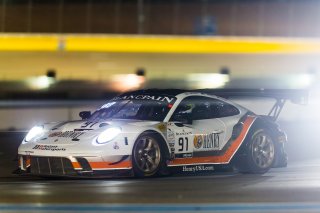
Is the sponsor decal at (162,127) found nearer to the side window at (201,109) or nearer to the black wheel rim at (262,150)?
the side window at (201,109)

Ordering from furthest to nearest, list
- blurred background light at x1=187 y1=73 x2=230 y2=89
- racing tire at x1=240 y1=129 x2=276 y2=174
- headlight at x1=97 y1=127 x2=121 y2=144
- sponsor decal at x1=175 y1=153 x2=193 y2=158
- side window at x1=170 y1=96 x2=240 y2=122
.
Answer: blurred background light at x1=187 y1=73 x2=230 y2=89, racing tire at x1=240 y1=129 x2=276 y2=174, side window at x1=170 y1=96 x2=240 y2=122, sponsor decal at x1=175 y1=153 x2=193 y2=158, headlight at x1=97 y1=127 x2=121 y2=144

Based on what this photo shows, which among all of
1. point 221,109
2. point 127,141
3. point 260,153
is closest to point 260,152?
point 260,153

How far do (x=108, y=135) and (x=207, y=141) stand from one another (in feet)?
4.95

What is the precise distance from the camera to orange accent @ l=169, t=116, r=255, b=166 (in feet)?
32.1

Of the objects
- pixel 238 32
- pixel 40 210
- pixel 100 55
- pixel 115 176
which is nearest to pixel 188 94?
pixel 115 176

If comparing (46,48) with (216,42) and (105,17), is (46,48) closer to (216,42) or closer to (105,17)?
(105,17)

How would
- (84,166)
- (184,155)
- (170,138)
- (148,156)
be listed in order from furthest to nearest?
(184,155)
(170,138)
(148,156)
(84,166)

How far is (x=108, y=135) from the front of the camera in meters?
9.24

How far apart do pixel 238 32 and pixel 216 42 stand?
174cm

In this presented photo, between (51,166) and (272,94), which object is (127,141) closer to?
(51,166)

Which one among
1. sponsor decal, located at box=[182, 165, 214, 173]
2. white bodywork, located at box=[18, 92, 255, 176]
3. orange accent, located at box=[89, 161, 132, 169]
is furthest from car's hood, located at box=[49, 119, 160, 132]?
sponsor decal, located at box=[182, 165, 214, 173]

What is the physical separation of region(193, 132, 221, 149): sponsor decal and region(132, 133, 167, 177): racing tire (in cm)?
58

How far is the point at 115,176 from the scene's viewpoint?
30.5ft

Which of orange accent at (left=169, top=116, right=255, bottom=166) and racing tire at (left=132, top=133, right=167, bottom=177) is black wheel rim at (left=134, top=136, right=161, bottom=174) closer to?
racing tire at (left=132, top=133, right=167, bottom=177)
